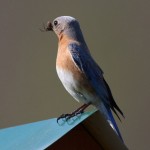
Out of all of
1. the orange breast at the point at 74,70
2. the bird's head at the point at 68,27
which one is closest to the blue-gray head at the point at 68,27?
the bird's head at the point at 68,27

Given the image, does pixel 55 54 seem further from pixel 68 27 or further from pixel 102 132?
pixel 102 132

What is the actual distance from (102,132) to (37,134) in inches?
12.7

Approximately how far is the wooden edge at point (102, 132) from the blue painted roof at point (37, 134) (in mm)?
35

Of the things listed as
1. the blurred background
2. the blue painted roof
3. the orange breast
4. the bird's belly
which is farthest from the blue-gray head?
the blue painted roof

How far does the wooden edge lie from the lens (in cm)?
357

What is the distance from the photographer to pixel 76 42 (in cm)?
498

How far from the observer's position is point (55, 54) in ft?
19.9

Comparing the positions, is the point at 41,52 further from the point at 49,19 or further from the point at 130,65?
the point at 130,65

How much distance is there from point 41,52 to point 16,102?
0.48 m

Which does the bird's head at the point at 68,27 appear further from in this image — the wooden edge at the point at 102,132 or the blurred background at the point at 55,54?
the wooden edge at the point at 102,132

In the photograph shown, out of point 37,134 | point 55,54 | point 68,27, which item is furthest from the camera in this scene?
point 55,54

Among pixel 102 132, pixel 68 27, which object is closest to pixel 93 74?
pixel 68 27

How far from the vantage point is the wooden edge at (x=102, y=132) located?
3572 millimetres

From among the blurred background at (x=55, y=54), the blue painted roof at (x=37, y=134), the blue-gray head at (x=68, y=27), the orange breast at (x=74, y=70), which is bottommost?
the blurred background at (x=55, y=54)
